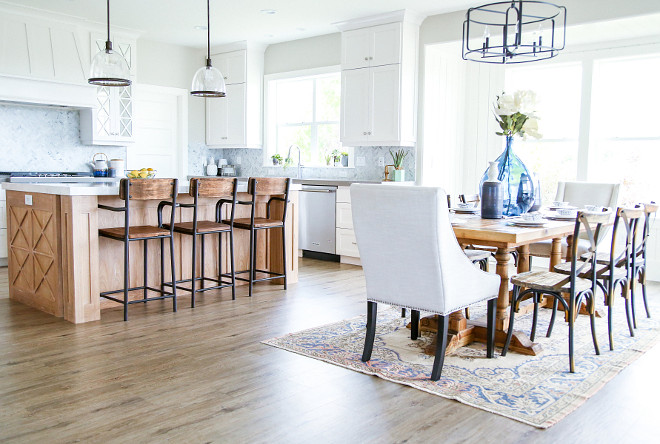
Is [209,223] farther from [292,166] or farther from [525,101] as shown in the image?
[292,166]

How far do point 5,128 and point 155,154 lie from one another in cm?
187

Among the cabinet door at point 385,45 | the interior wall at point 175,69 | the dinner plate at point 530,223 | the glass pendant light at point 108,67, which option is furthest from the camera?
the interior wall at point 175,69

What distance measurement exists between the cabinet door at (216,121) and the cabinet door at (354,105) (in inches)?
80.8

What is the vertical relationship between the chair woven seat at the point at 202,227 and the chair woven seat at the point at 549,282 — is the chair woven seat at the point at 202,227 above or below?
above

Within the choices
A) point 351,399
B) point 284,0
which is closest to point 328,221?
point 284,0

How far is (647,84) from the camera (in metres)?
5.77

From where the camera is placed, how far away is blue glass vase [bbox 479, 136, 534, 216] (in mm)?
3838

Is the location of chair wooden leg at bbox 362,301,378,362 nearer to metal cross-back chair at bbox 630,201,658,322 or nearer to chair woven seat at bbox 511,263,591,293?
chair woven seat at bbox 511,263,591,293

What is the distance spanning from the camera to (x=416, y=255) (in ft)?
9.23

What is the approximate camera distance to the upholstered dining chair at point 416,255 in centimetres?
272

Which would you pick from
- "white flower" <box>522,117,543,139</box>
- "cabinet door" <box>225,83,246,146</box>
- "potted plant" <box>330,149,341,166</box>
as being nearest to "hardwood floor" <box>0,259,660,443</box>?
"white flower" <box>522,117,543,139</box>

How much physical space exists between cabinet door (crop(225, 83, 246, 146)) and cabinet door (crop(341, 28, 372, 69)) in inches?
68.4

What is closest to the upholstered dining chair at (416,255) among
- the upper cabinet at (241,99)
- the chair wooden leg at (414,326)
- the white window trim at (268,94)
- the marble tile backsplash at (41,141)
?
the chair wooden leg at (414,326)

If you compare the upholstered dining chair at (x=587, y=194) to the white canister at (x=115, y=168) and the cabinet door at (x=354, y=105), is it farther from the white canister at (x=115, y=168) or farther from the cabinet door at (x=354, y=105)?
the white canister at (x=115, y=168)
